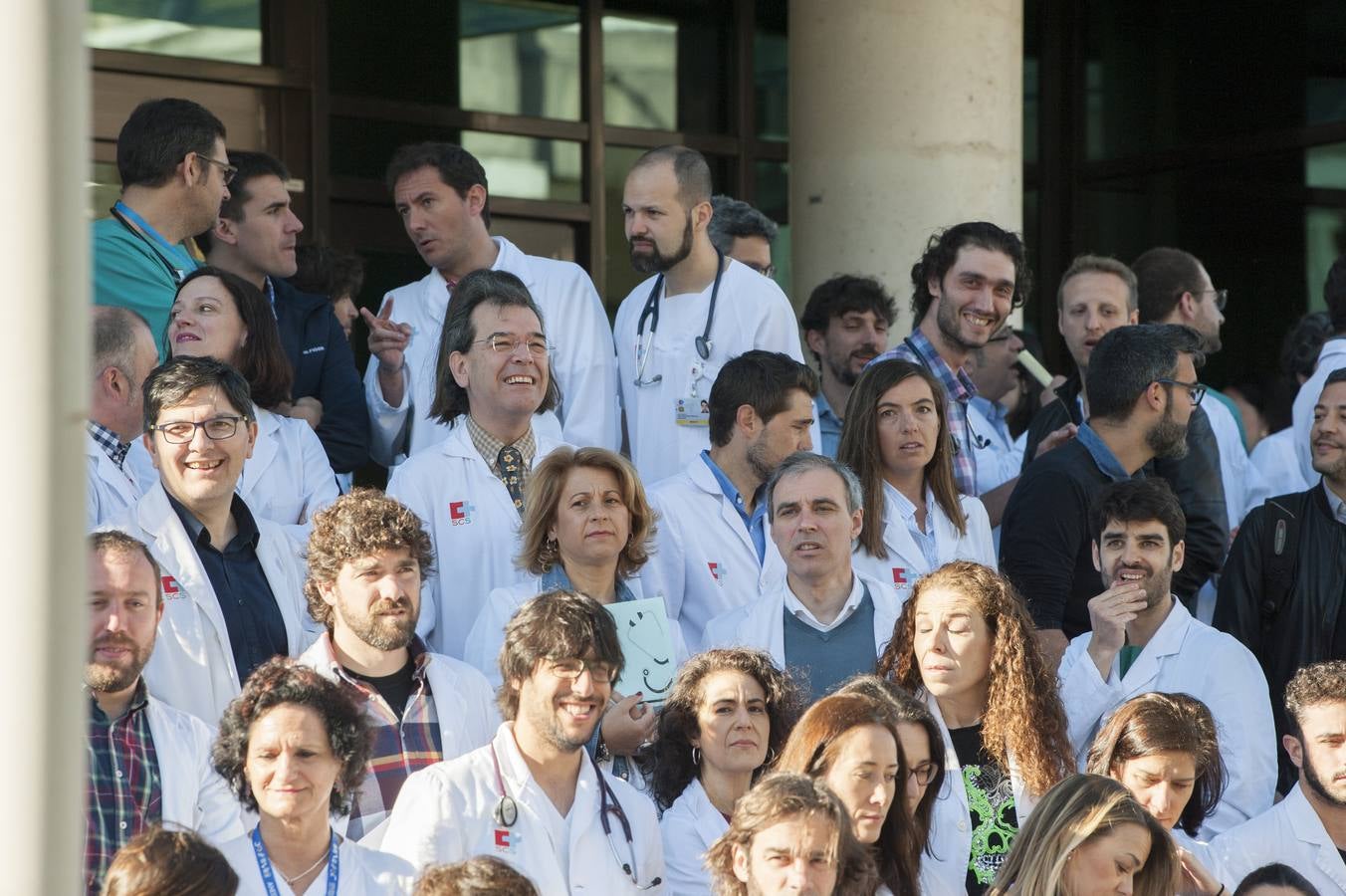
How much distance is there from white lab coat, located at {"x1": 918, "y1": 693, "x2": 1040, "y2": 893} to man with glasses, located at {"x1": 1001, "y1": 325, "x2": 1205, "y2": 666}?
851 mm

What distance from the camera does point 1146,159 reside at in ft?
37.9

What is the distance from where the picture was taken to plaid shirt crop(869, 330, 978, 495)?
6738mm

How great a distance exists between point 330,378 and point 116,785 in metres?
2.27

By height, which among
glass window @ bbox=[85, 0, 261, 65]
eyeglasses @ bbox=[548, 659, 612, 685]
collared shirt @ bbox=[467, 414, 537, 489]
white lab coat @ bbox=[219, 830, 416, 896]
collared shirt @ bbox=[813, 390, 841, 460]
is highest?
glass window @ bbox=[85, 0, 261, 65]

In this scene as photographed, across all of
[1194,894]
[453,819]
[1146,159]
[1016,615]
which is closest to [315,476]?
[453,819]

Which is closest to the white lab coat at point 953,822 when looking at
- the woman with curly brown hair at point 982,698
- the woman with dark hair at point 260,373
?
the woman with curly brown hair at point 982,698

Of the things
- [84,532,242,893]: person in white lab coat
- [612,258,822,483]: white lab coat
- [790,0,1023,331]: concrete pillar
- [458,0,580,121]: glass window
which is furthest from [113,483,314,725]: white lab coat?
[458,0,580,121]: glass window

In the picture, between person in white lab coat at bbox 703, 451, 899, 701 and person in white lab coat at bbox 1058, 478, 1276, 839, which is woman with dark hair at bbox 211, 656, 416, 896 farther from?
person in white lab coat at bbox 1058, 478, 1276, 839

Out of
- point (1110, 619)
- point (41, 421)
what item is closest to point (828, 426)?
point (1110, 619)

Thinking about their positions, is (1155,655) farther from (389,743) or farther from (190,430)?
(190,430)

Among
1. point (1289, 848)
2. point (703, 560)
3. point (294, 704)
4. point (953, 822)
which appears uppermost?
point (703, 560)

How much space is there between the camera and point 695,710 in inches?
195

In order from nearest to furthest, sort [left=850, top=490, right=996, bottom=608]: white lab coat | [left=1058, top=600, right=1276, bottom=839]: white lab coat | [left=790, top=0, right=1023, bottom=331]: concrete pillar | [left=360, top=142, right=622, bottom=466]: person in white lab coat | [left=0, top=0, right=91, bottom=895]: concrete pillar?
1. [left=0, top=0, right=91, bottom=895]: concrete pillar
2. [left=1058, top=600, right=1276, bottom=839]: white lab coat
3. [left=850, top=490, right=996, bottom=608]: white lab coat
4. [left=360, top=142, right=622, bottom=466]: person in white lab coat
5. [left=790, top=0, right=1023, bottom=331]: concrete pillar

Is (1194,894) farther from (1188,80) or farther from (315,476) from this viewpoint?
(1188,80)
